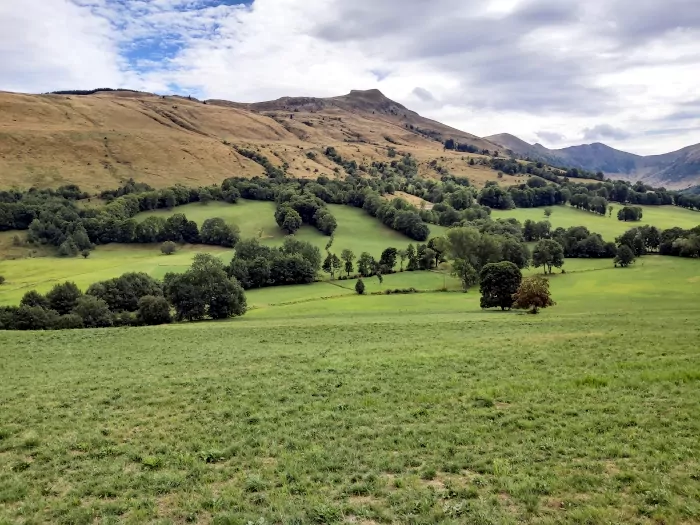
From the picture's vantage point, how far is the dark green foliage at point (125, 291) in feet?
234

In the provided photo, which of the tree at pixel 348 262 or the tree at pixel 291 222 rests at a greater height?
the tree at pixel 291 222

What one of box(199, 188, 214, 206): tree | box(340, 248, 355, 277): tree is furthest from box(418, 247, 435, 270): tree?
box(199, 188, 214, 206): tree

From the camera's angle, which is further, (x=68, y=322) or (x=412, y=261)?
(x=412, y=261)

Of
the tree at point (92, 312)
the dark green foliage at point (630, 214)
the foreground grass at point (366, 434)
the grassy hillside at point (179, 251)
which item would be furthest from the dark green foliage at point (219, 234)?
the dark green foliage at point (630, 214)

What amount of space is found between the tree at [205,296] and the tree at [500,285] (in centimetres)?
3333

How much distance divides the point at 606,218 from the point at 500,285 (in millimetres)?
131271

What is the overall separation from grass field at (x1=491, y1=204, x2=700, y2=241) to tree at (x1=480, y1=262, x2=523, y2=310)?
88.3m

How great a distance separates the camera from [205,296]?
63156 mm

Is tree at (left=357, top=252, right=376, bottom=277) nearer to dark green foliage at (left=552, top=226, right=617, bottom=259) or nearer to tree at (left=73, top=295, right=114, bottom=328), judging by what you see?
dark green foliage at (left=552, top=226, right=617, bottom=259)

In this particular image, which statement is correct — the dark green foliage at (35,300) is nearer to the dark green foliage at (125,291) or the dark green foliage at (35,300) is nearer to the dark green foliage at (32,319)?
the dark green foliage at (32,319)

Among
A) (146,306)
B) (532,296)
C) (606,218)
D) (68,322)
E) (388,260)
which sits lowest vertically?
(68,322)

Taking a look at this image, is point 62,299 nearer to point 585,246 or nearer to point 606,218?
point 585,246

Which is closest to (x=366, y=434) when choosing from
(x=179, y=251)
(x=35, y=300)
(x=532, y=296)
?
(x=532, y=296)

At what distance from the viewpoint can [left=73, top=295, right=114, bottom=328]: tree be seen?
62.8 meters
